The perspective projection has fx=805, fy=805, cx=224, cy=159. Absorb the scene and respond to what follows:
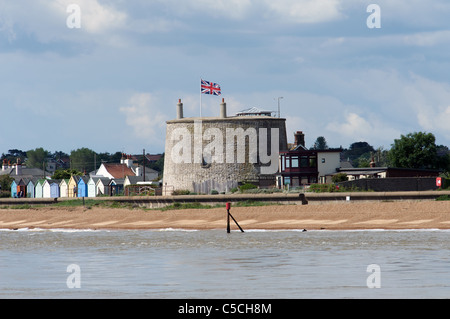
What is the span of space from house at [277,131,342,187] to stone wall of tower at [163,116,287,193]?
495cm

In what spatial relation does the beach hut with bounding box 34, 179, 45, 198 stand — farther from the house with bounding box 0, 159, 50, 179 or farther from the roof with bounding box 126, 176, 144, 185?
the house with bounding box 0, 159, 50, 179

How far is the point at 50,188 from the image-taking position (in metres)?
120

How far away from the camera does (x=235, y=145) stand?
9050 centimetres

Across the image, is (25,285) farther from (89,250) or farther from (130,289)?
(89,250)

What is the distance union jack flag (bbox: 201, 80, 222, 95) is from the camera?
86.7 meters

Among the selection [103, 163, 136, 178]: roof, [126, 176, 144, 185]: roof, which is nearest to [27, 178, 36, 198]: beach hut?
[103, 163, 136, 178]: roof

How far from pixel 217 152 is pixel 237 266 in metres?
60.7

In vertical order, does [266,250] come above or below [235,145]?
below

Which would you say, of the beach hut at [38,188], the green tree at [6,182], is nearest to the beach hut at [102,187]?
the beach hut at [38,188]

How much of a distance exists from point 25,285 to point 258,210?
4037cm

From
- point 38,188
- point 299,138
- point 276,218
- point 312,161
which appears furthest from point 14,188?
point 276,218

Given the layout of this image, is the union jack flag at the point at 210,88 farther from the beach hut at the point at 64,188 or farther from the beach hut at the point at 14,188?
the beach hut at the point at 14,188

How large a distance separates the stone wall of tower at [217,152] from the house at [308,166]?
4.95 metres
